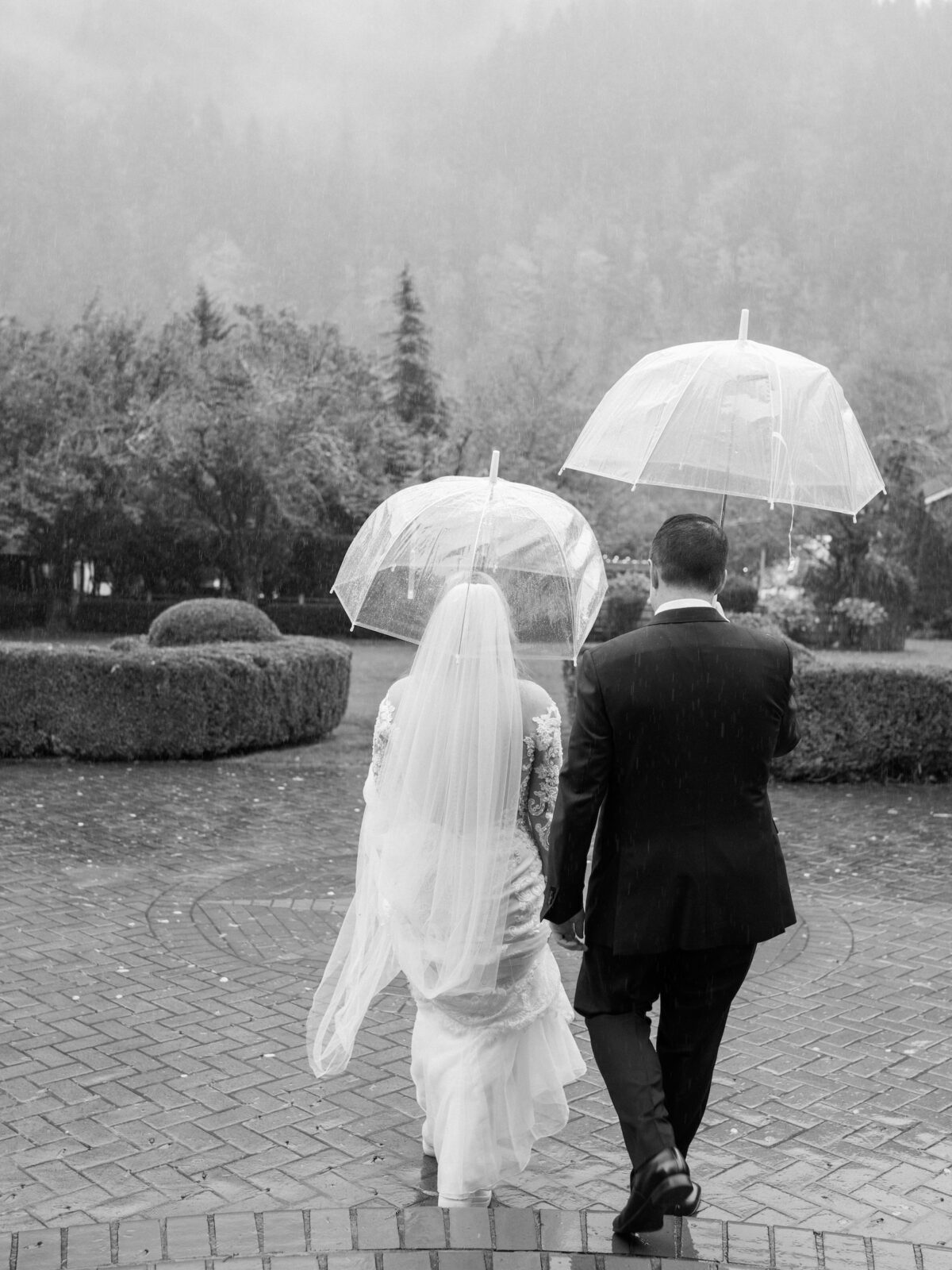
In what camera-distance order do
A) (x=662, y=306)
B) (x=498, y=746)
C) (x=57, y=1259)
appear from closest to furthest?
(x=57, y=1259), (x=498, y=746), (x=662, y=306)

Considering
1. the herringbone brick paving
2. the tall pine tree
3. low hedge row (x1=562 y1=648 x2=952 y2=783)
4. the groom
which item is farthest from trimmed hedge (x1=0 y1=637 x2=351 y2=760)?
the tall pine tree

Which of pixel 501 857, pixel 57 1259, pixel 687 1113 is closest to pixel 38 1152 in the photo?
pixel 57 1259

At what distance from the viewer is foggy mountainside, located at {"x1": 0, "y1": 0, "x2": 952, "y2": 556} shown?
124188 mm

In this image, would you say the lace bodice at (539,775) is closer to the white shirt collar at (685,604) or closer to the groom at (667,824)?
the groom at (667,824)

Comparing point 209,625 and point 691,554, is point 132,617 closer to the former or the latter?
point 209,625

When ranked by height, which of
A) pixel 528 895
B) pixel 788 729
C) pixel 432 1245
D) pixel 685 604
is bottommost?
pixel 432 1245

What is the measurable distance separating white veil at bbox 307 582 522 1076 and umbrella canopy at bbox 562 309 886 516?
4.08 feet

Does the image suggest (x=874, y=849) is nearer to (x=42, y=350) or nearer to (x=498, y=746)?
(x=498, y=746)

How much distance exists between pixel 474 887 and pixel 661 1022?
0.61 m

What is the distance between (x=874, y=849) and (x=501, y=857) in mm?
5477

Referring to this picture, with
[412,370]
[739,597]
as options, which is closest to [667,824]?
[739,597]

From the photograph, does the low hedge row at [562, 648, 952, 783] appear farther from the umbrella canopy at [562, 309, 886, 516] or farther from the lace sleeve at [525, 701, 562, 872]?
the lace sleeve at [525, 701, 562, 872]

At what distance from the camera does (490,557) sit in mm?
3600

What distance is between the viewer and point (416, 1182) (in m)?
3.60
